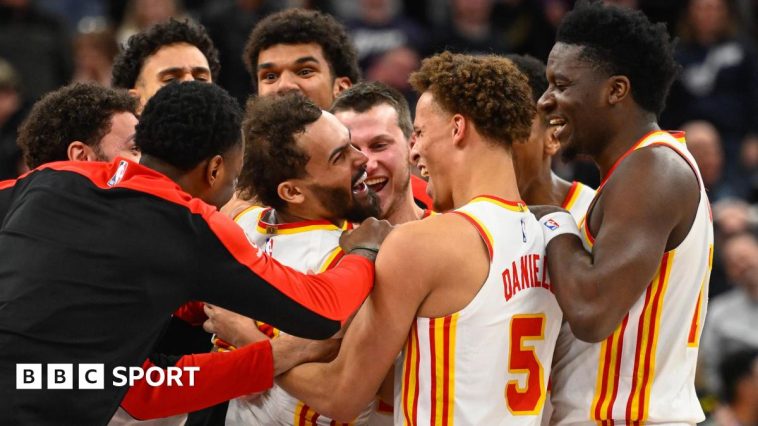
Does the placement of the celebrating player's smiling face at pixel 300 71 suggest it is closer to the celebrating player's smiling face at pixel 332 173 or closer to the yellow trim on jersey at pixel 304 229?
the celebrating player's smiling face at pixel 332 173

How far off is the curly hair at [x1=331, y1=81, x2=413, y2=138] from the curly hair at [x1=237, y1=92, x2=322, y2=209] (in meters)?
0.62

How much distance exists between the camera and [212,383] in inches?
173

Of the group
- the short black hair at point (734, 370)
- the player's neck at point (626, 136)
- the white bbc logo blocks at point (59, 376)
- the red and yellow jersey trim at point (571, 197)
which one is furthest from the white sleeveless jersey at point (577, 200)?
the short black hair at point (734, 370)

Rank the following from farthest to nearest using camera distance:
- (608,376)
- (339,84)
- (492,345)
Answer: (339,84)
(608,376)
(492,345)

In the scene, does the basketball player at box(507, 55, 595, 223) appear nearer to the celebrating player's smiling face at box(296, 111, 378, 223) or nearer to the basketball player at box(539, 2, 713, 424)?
the basketball player at box(539, 2, 713, 424)

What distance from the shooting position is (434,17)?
37.6 feet

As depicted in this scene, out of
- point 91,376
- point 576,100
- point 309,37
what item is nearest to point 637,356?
point 576,100

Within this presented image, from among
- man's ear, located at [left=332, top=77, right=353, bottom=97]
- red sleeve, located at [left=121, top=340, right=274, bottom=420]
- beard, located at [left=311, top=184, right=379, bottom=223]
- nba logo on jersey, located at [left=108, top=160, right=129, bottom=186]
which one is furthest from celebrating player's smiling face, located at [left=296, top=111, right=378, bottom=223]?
man's ear, located at [left=332, top=77, right=353, bottom=97]

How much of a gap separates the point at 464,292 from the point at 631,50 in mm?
1180

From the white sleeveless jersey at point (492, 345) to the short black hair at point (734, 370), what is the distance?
3.77 metres

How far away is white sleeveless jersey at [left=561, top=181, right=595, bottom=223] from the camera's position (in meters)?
5.18

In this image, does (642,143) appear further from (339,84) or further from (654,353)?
(339,84)

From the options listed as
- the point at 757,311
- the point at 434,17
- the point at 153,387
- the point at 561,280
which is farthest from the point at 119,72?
the point at 434,17

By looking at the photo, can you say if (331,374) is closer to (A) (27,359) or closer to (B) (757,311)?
(A) (27,359)
